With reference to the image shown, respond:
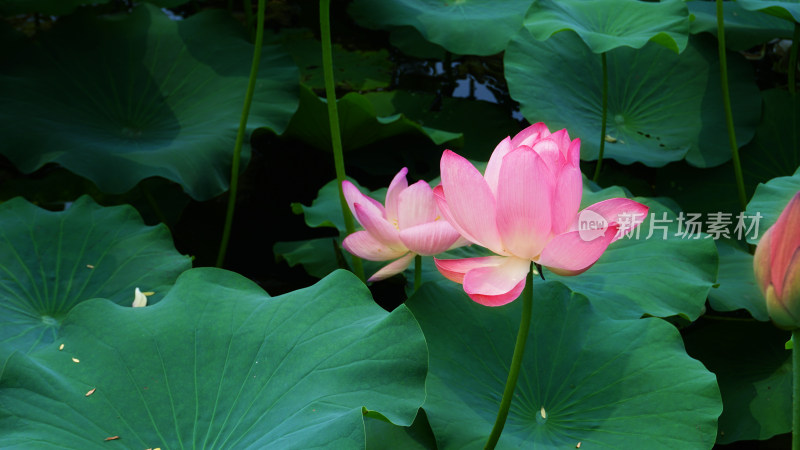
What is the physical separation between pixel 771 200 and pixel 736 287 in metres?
0.22

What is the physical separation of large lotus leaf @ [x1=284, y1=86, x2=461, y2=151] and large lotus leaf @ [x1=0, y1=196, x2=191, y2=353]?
0.67 meters

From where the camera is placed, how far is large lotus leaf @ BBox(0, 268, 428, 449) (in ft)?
3.14

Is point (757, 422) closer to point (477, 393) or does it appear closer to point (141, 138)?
point (477, 393)

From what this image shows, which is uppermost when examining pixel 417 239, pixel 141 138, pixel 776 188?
pixel 417 239

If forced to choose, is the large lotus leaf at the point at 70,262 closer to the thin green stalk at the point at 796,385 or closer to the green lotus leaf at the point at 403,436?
the green lotus leaf at the point at 403,436

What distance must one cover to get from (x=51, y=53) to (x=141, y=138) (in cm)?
41

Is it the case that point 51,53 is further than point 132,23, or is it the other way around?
point 132,23

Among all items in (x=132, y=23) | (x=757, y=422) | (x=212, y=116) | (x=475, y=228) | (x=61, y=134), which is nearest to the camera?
(x=475, y=228)

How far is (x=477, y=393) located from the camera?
3.88ft

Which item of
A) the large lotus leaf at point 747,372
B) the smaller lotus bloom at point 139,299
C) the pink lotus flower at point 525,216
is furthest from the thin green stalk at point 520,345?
the large lotus leaf at point 747,372

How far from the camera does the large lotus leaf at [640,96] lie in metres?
2.13

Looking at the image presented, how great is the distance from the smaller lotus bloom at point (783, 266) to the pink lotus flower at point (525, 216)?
14 cm

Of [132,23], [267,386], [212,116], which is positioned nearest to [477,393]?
[267,386]

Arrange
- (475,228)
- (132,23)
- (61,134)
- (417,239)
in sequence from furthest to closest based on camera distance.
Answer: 1. (132,23)
2. (61,134)
3. (417,239)
4. (475,228)
